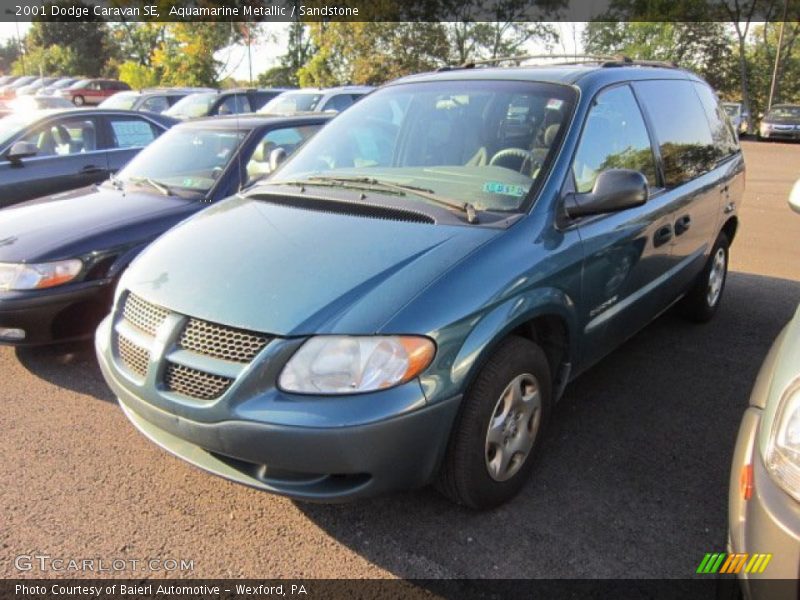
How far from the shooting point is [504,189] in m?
2.93

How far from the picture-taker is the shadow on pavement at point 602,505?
249 cm

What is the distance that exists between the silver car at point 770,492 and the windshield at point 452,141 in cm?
131

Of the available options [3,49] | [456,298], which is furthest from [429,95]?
[3,49]

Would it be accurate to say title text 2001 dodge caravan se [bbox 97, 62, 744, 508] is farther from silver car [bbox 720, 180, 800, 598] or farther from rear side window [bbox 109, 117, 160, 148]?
rear side window [bbox 109, 117, 160, 148]

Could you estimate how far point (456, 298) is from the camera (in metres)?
2.34

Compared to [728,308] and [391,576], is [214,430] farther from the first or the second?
[728,308]

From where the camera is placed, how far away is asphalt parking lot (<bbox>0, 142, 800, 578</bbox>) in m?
2.50

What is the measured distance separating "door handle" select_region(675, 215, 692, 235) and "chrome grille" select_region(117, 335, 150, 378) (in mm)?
3039

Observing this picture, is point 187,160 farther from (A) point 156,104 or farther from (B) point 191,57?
(B) point 191,57

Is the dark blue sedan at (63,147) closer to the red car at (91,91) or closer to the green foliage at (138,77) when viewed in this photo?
the red car at (91,91)

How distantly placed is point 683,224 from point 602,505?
6.47 ft

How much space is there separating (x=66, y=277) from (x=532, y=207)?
2832 mm

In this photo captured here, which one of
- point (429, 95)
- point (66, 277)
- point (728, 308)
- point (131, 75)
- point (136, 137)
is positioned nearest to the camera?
point (429, 95)

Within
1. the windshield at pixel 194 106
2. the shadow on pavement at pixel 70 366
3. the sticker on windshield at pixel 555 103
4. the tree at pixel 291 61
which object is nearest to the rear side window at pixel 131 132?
the shadow on pavement at pixel 70 366
